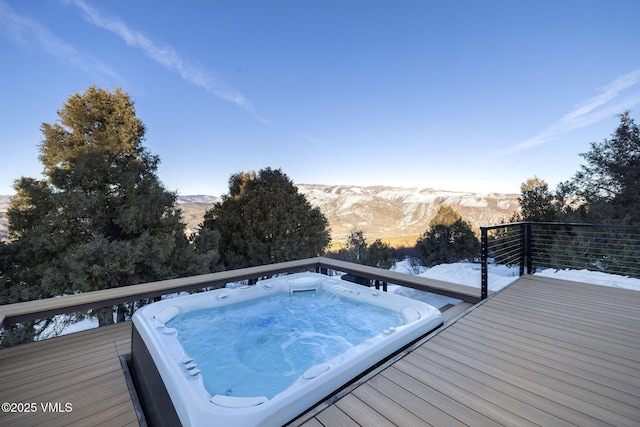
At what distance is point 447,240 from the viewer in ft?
33.7

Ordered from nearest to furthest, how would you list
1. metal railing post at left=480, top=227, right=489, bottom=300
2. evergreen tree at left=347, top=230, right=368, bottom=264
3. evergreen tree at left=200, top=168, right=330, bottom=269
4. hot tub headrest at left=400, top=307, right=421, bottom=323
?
hot tub headrest at left=400, top=307, right=421, bottom=323, metal railing post at left=480, top=227, right=489, bottom=300, evergreen tree at left=200, top=168, right=330, bottom=269, evergreen tree at left=347, top=230, right=368, bottom=264

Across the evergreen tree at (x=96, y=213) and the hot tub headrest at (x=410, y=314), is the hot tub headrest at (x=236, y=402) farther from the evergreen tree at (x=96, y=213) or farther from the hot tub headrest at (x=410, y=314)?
the evergreen tree at (x=96, y=213)

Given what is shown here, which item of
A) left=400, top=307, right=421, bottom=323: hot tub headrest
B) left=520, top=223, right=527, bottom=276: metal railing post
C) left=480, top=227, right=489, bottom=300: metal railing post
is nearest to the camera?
left=400, top=307, right=421, bottom=323: hot tub headrest

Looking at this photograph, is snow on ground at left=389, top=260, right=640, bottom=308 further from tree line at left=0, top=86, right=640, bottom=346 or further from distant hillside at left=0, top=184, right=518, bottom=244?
tree line at left=0, top=86, right=640, bottom=346

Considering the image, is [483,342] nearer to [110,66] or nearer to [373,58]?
[373,58]

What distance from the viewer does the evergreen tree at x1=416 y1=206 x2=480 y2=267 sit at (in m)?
10.0

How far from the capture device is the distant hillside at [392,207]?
41.7ft

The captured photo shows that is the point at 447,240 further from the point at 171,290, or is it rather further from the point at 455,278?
the point at 171,290

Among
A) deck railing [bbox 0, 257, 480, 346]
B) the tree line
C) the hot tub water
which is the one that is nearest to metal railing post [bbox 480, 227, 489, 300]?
deck railing [bbox 0, 257, 480, 346]

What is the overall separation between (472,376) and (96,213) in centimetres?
769

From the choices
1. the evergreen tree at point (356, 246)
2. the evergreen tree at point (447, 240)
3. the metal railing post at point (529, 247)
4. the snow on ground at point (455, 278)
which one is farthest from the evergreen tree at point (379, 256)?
the metal railing post at point (529, 247)

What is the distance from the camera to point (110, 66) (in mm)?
6234

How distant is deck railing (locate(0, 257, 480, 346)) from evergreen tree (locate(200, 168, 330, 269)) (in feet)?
15.8

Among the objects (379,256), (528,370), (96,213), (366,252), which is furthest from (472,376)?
(366,252)
